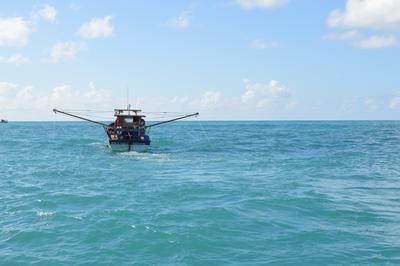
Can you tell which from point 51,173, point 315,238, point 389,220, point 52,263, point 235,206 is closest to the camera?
point 52,263

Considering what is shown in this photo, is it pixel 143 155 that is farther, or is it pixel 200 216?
pixel 143 155

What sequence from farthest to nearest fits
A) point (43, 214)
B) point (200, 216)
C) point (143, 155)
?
point (143, 155) → point (43, 214) → point (200, 216)

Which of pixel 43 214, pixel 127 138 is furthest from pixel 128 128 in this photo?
pixel 43 214

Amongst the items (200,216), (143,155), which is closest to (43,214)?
(200,216)

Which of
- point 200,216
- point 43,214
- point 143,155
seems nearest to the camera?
point 200,216

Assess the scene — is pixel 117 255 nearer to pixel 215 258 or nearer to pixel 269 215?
pixel 215 258

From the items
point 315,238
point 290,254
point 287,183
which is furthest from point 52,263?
point 287,183

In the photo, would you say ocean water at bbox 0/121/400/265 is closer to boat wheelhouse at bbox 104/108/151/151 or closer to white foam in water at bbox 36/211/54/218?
white foam in water at bbox 36/211/54/218

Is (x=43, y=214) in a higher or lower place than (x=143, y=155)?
lower

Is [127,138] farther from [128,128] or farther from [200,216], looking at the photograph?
[200,216]

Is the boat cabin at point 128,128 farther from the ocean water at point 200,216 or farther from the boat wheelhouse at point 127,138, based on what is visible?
the ocean water at point 200,216

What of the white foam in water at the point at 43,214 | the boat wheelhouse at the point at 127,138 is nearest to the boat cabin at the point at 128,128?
the boat wheelhouse at the point at 127,138
